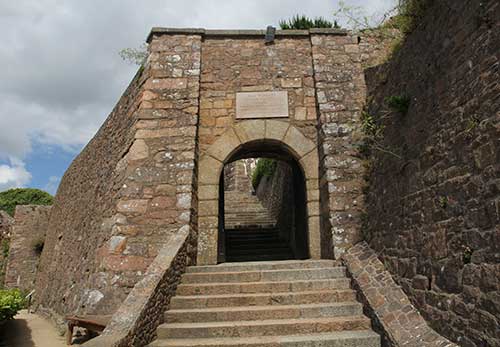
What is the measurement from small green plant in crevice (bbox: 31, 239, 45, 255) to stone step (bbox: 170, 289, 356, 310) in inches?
552

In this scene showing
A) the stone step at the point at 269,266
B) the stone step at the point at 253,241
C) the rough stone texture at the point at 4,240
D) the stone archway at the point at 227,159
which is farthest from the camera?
the rough stone texture at the point at 4,240

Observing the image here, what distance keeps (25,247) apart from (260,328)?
15386 millimetres

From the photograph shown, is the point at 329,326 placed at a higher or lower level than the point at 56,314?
higher

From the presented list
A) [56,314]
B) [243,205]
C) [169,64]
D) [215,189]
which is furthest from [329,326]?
[243,205]

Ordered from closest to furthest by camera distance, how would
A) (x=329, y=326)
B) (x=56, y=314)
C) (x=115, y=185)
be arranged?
(x=329, y=326), (x=115, y=185), (x=56, y=314)

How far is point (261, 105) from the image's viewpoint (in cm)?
602

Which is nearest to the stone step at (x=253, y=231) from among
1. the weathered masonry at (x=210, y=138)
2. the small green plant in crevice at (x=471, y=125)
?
the weathered masonry at (x=210, y=138)

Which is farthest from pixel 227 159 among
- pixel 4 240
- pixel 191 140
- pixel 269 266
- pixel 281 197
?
pixel 4 240

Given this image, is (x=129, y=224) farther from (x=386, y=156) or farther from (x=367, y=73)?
→ (x=367, y=73)

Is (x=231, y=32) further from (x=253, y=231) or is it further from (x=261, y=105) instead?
(x=253, y=231)

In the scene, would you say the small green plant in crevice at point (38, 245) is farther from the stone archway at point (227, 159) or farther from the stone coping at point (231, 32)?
the stone archway at point (227, 159)

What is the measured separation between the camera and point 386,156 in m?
4.50

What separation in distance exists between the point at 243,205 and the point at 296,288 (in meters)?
8.82

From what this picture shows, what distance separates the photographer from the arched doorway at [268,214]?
23.1 feet
